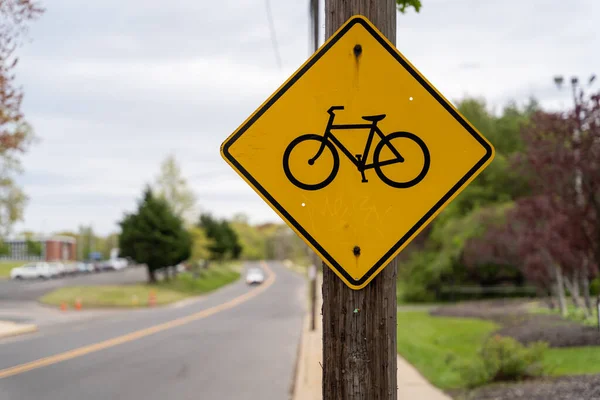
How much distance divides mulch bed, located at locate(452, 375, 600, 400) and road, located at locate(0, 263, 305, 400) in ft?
10.7

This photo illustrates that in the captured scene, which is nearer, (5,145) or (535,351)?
(535,351)

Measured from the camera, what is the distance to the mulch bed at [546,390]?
6.98 meters

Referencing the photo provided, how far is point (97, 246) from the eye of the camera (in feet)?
477

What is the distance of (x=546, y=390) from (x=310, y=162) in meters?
6.37

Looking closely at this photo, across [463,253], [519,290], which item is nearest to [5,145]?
[463,253]

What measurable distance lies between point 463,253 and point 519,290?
402 centimetres

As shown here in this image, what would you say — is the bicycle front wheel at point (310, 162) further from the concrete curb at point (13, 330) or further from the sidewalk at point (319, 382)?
the concrete curb at point (13, 330)

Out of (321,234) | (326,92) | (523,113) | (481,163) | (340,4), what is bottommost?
(321,234)

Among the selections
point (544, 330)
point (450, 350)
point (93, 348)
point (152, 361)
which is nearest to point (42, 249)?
point (93, 348)

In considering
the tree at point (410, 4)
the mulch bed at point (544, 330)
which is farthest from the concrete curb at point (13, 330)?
the tree at point (410, 4)

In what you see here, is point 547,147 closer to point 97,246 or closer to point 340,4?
point 340,4

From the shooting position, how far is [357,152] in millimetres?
2830

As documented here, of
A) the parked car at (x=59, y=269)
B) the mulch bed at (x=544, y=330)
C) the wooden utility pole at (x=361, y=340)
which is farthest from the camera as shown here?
the parked car at (x=59, y=269)

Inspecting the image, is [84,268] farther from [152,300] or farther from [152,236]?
[152,300]
